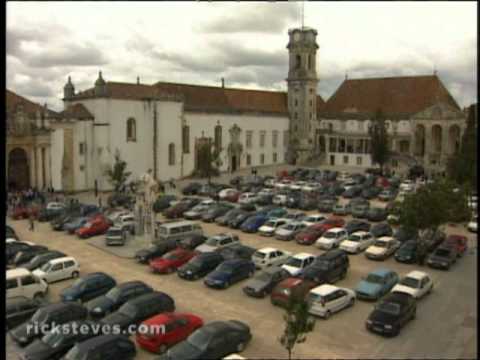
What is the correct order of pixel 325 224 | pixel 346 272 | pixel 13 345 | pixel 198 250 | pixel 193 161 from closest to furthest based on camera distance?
pixel 13 345 < pixel 346 272 < pixel 198 250 < pixel 325 224 < pixel 193 161

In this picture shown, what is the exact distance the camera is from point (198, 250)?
24234mm

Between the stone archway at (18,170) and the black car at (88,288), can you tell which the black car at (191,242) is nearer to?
the black car at (88,288)

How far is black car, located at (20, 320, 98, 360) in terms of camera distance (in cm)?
1345

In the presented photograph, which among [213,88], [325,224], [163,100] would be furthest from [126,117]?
[325,224]

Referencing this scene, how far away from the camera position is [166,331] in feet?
47.6

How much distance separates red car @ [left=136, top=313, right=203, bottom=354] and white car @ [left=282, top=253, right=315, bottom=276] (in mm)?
6411

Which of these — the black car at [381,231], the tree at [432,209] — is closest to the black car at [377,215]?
the black car at [381,231]

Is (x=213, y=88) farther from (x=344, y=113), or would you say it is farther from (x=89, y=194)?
(x=89, y=194)

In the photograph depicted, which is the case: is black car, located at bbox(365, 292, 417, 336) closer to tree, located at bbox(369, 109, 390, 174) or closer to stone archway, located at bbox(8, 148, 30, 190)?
stone archway, located at bbox(8, 148, 30, 190)

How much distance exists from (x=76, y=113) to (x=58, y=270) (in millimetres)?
26922

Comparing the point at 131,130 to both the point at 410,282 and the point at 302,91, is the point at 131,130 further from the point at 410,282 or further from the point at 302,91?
the point at 410,282

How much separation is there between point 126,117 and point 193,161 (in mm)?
10133

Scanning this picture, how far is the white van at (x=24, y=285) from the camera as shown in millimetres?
18328

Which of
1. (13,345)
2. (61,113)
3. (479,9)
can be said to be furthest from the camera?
(61,113)
